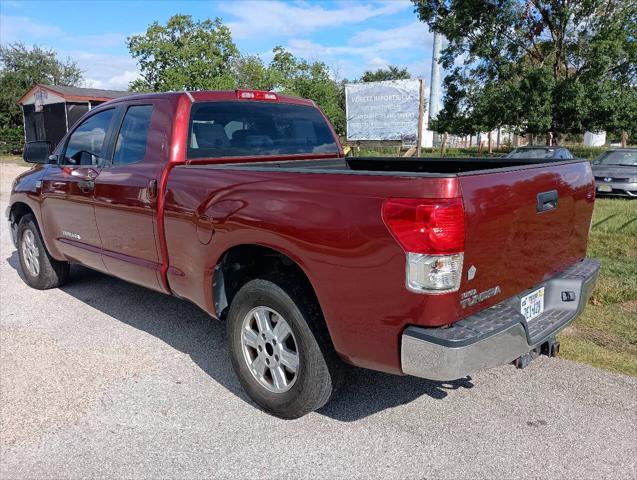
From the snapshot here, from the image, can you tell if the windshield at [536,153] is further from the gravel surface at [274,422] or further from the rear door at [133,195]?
the rear door at [133,195]

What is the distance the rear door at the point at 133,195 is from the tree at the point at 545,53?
703 inches

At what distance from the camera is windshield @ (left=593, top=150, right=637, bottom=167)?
1586 cm

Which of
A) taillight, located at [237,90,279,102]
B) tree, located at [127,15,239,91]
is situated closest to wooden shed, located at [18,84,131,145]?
tree, located at [127,15,239,91]

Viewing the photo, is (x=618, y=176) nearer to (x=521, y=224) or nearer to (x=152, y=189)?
(x=521, y=224)

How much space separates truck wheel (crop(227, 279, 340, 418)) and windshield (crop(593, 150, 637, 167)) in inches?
610

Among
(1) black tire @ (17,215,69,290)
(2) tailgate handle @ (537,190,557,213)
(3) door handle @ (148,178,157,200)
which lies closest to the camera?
(2) tailgate handle @ (537,190,557,213)

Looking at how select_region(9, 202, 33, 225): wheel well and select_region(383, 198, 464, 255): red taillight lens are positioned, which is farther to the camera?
select_region(9, 202, 33, 225): wheel well

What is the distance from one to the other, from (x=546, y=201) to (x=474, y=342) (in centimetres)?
105

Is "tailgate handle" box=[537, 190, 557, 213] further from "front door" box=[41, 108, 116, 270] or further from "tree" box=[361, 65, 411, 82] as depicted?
"tree" box=[361, 65, 411, 82]

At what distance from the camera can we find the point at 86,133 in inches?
201

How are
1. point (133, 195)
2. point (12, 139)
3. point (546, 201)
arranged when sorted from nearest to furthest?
point (546, 201)
point (133, 195)
point (12, 139)

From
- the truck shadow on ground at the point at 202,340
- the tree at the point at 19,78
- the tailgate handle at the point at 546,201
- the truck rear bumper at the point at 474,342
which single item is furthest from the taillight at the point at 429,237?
the tree at the point at 19,78

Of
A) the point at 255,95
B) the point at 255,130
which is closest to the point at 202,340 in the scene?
the point at 255,130

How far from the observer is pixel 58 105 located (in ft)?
90.5
